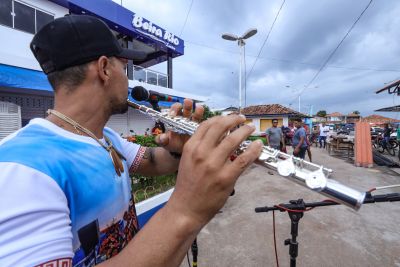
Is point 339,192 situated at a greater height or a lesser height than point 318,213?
greater

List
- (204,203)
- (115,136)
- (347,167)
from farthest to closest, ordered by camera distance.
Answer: (347,167)
(115,136)
(204,203)

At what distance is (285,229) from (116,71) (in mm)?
4266

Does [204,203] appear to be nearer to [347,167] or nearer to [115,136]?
[115,136]

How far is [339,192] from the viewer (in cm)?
78

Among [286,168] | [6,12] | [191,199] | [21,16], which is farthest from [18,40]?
[286,168]

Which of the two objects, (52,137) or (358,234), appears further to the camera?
(358,234)

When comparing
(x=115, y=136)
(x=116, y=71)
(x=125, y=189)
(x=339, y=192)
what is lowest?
(x=125, y=189)

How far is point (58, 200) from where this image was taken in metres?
0.79

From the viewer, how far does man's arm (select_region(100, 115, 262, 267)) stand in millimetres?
681

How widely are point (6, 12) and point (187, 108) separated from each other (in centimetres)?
1104

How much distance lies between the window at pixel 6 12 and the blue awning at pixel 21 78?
11.4ft

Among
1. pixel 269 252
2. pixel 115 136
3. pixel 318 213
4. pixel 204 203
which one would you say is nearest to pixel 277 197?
pixel 318 213

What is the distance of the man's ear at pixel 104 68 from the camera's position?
1.26 meters

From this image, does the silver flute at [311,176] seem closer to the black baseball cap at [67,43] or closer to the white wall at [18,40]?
the black baseball cap at [67,43]
